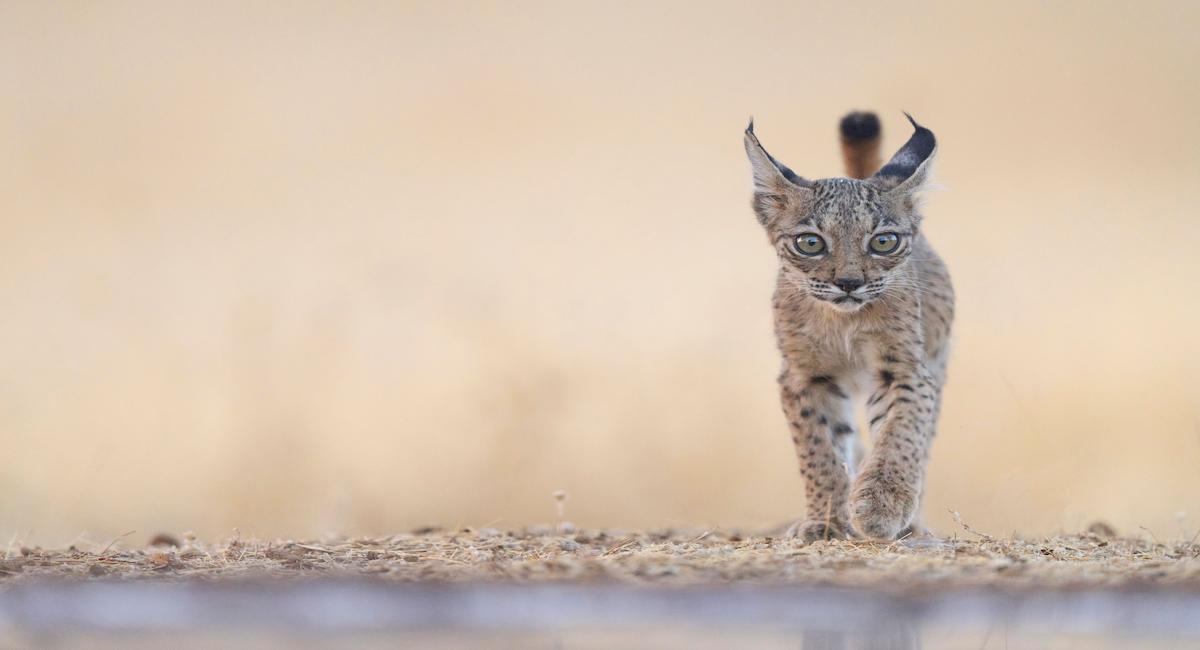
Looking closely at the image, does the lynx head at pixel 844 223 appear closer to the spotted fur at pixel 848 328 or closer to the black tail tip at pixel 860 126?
the spotted fur at pixel 848 328

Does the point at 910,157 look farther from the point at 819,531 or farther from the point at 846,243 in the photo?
the point at 819,531

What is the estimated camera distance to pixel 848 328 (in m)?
7.20

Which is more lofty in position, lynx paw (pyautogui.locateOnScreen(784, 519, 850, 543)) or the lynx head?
the lynx head

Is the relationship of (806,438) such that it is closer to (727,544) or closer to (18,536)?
(727,544)

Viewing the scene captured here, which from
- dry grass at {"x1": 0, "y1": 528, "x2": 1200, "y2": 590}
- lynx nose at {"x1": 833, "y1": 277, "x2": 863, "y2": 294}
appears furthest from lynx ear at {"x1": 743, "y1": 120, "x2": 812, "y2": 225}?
dry grass at {"x1": 0, "y1": 528, "x2": 1200, "y2": 590}

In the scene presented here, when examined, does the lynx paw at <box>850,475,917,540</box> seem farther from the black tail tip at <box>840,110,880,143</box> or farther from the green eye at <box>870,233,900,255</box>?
the black tail tip at <box>840,110,880,143</box>

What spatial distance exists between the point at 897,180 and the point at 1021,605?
12.2 ft

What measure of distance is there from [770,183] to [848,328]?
0.88 meters

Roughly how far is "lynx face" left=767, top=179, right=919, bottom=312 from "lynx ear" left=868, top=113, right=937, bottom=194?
0.34 ft

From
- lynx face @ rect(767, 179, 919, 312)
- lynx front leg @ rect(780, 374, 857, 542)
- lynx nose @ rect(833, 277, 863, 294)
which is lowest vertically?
lynx front leg @ rect(780, 374, 857, 542)

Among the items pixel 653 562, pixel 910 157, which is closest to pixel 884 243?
pixel 910 157

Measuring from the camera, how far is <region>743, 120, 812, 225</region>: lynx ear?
7.24 meters

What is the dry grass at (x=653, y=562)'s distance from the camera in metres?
4.43

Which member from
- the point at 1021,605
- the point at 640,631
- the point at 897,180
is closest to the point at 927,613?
the point at 1021,605
